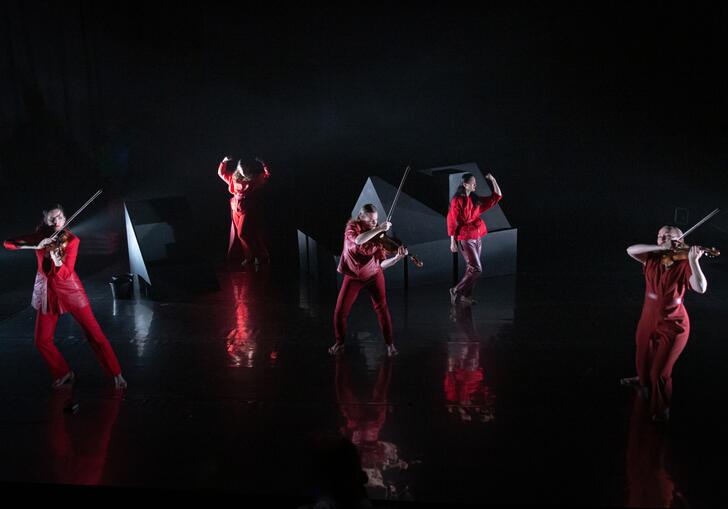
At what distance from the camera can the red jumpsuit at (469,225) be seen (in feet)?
22.1

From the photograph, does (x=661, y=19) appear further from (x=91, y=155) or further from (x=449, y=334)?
(x=91, y=155)

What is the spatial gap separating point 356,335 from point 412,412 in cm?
157

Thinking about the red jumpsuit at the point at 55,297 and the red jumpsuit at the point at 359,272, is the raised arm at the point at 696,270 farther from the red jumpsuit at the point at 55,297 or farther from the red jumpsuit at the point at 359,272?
the red jumpsuit at the point at 55,297

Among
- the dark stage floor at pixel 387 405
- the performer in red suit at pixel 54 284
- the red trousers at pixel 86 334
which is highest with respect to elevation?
the performer in red suit at pixel 54 284

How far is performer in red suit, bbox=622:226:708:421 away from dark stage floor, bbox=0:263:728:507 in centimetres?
23

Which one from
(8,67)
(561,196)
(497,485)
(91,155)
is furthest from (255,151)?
(497,485)

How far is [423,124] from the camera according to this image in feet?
32.6

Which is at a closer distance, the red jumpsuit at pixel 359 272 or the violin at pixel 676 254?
the violin at pixel 676 254

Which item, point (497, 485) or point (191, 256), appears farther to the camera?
point (191, 256)

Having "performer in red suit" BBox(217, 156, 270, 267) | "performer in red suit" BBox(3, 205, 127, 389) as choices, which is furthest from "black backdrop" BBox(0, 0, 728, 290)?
"performer in red suit" BBox(3, 205, 127, 389)

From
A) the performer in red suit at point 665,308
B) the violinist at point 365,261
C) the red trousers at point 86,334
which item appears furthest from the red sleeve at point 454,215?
the red trousers at point 86,334

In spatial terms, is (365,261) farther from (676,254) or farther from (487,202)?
(676,254)

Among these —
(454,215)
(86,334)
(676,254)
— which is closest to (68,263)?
(86,334)

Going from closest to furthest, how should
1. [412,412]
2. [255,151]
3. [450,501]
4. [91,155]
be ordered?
[450,501] < [412,412] < [91,155] < [255,151]
